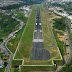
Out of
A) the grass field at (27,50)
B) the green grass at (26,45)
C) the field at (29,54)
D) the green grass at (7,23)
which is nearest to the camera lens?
the field at (29,54)

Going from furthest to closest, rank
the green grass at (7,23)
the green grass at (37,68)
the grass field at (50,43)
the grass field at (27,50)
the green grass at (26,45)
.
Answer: the green grass at (7,23), the grass field at (50,43), the green grass at (26,45), the grass field at (27,50), the green grass at (37,68)

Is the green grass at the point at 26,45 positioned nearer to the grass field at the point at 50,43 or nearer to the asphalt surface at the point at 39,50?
the asphalt surface at the point at 39,50

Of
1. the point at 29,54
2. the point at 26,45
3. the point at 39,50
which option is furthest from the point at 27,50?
the point at 39,50

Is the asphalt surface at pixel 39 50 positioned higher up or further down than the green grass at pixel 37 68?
higher up

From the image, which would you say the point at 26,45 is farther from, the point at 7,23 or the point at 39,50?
the point at 7,23

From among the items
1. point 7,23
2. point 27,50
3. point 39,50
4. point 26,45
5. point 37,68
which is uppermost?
point 26,45

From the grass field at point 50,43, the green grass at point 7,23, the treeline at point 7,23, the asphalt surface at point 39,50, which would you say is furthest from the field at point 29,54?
the treeline at point 7,23

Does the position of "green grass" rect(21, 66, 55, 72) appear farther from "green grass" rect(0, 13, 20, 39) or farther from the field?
"green grass" rect(0, 13, 20, 39)

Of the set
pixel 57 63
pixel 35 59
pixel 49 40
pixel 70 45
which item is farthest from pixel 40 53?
pixel 70 45

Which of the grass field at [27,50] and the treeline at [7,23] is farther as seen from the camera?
the treeline at [7,23]

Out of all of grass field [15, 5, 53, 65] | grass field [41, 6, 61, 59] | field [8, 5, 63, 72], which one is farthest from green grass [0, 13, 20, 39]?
grass field [41, 6, 61, 59]

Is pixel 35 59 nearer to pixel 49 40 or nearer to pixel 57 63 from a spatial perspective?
pixel 57 63
